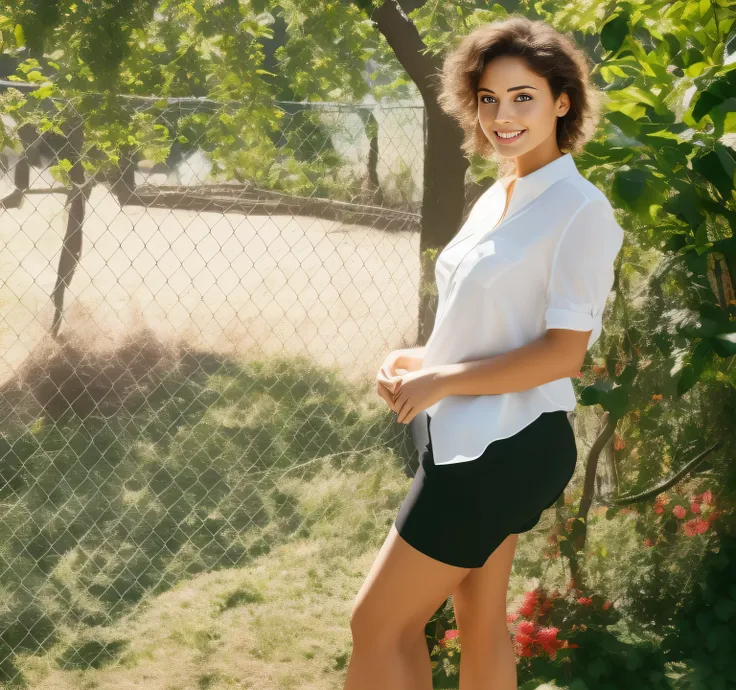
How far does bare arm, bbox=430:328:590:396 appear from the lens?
Answer: 134 cm

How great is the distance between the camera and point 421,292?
Answer: 3.89 metres

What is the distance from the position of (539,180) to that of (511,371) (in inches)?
12.6

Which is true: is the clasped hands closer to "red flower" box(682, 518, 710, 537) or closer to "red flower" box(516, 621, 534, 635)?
"red flower" box(516, 621, 534, 635)

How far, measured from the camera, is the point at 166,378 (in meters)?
5.54

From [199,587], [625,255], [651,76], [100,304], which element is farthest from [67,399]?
[651,76]

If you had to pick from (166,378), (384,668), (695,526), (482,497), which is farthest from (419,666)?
(166,378)

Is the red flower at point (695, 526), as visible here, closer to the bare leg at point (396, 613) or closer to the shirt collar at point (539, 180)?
the bare leg at point (396, 613)

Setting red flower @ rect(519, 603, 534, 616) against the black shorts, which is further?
red flower @ rect(519, 603, 534, 616)

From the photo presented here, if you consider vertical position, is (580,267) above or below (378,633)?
above

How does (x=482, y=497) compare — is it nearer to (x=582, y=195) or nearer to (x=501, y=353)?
(x=501, y=353)

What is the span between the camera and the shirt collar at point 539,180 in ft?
4.62

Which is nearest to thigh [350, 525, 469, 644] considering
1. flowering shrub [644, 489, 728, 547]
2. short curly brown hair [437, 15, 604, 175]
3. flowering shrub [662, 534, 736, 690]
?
short curly brown hair [437, 15, 604, 175]

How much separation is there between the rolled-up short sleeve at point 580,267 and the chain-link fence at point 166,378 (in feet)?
6.48

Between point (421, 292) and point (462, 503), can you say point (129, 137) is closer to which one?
point (421, 292)
